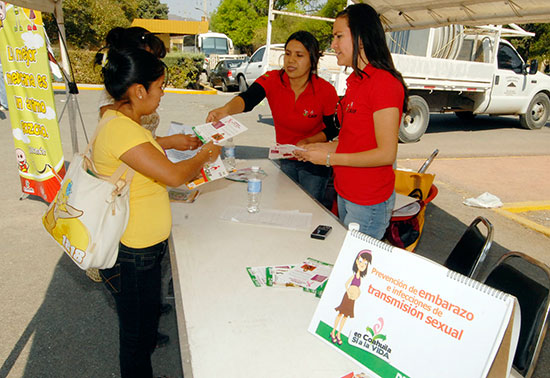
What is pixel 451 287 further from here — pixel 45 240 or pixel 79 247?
pixel 45 240

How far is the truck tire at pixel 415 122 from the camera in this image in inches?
338

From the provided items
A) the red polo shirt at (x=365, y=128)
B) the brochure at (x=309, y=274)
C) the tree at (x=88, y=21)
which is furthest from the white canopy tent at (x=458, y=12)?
the tree at (x=88, y=21)

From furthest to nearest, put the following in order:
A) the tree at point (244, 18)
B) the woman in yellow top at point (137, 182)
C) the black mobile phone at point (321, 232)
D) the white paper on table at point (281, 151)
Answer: the tree at point (244, 18) → the white paper on table at point (281, 151) → the black mobile phone at point (321, 232) → the woman in yellow top at point (137, 182)

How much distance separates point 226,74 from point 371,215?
47.9 ft

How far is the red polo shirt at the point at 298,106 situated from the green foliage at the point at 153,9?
199 ft

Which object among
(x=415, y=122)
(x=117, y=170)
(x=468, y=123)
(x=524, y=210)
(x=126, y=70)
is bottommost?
(x=524, y=210)

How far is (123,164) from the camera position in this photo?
166 cm

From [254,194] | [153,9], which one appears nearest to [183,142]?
[254,194]

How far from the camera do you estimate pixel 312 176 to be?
3.20 metres

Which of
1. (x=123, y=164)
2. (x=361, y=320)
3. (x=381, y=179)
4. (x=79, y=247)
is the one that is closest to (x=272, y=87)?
(x=381, y=179)

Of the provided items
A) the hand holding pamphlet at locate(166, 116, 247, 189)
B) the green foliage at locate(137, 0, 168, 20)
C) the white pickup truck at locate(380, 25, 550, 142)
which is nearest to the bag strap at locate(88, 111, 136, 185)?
the hand holding pamphlet at locate(166, 116, 247, 189)

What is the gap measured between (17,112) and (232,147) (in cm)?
262

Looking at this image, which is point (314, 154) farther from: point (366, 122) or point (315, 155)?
point (366, 122)

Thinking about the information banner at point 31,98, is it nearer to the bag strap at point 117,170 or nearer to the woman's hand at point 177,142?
the woman's hand at point 177,142
